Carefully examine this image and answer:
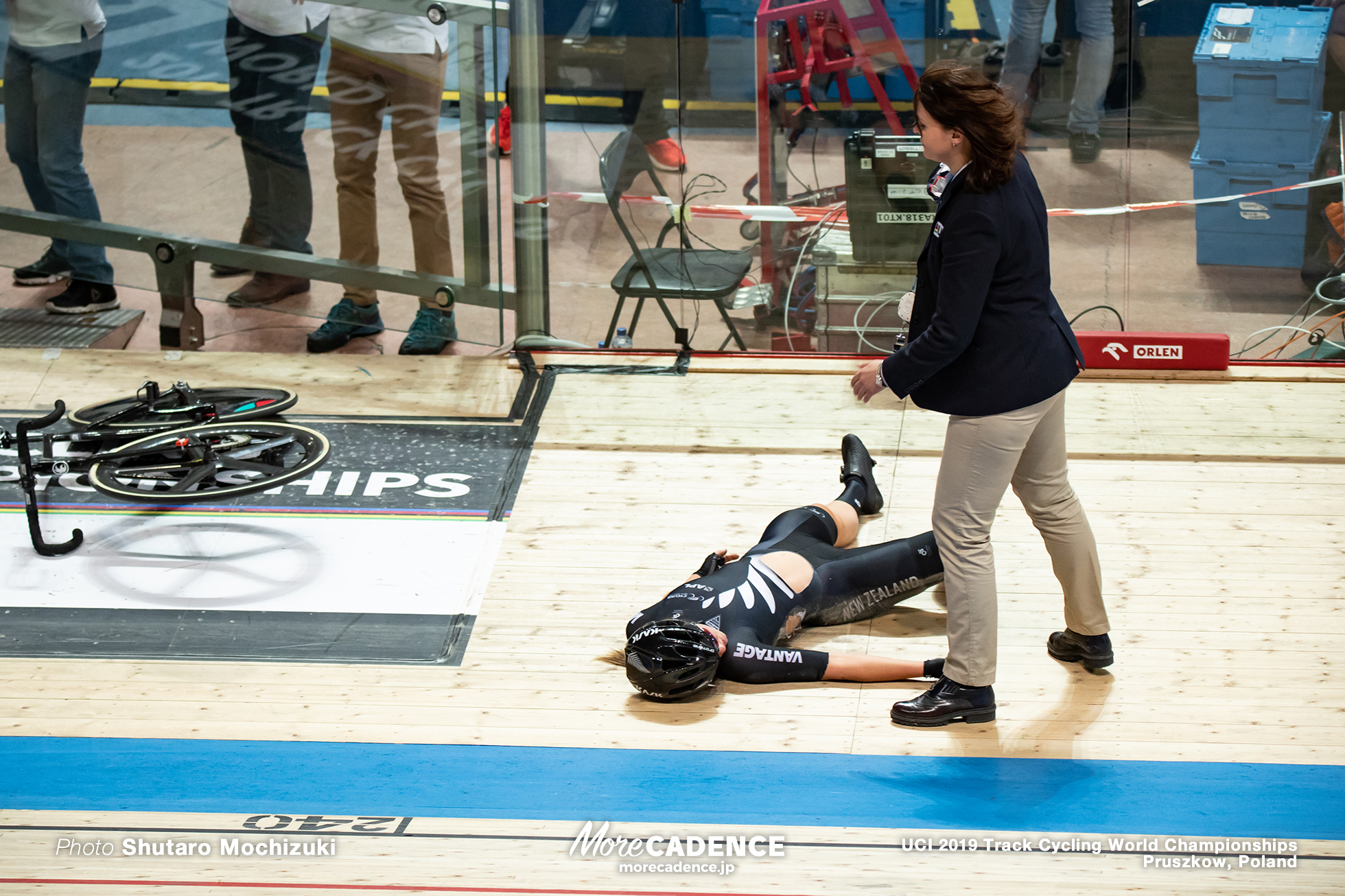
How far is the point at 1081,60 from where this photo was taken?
5691 millimetres

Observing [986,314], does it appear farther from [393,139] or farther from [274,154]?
[274,154]

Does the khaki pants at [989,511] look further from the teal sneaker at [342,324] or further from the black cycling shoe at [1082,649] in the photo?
Result: the teal sneaker at [342,324]

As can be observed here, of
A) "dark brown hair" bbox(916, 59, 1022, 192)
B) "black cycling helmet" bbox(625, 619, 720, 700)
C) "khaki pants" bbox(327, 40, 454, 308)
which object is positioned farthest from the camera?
"khaki pants" bbox(327, 40, 454, 308)

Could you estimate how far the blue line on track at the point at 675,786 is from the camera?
311cm

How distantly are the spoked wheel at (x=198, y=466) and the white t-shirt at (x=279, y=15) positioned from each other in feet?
6.59

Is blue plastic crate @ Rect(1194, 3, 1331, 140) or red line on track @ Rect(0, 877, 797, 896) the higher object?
blue plastic crate @ Rect(1194, 3, 1331, 140)

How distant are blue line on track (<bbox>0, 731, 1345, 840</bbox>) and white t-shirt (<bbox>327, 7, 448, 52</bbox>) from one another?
3.48m

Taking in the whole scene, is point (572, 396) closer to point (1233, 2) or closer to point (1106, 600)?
point (1106, 600)

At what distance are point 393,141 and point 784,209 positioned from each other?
1.89 m

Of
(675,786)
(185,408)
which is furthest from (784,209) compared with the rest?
(675,786)

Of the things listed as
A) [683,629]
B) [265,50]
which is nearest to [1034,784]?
[683,629]

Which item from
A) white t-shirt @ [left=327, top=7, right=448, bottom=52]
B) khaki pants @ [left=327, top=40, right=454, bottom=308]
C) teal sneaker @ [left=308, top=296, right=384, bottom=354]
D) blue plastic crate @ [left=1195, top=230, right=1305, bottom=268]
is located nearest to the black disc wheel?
teal sneaker @ [left=308, top=296, right=384, bottom=354]

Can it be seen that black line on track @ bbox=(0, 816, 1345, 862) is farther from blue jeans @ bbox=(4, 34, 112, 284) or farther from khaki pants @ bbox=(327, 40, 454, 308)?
blue jeans @ bbox=(4, 34, 112, 284)

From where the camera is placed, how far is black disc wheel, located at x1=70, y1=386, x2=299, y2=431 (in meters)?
4.99
